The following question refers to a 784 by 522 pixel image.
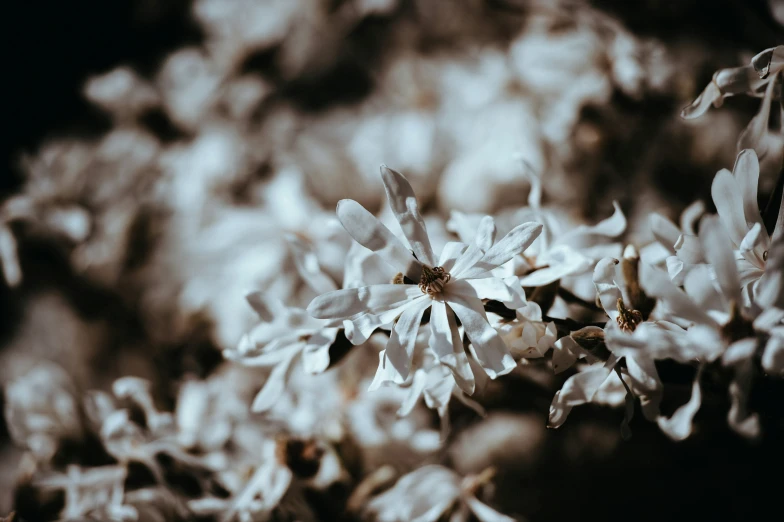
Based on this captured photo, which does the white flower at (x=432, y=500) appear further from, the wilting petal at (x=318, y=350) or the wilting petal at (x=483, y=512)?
the wilting petal at (x=318, y=350)

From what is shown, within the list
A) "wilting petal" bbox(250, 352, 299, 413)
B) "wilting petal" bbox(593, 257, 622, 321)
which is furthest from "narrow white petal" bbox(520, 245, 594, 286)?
"wilting petal" bbox(250, 352, 299, 413)

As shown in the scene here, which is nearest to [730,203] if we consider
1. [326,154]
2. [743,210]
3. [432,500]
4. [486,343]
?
[743,210]

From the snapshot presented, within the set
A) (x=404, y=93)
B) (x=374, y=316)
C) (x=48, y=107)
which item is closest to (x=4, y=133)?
(x=48, y=107)

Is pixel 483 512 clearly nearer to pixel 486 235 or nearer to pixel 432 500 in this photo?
pixel 432 500

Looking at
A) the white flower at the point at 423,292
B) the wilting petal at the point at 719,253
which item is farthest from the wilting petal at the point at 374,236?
the wilting petal at the point at 719,253

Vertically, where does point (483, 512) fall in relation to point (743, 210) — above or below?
below

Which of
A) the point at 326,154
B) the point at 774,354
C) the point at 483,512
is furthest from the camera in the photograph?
the point at 326,154

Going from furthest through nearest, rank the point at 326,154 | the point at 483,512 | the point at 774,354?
the point at 326,154
the point at 483,512
the point at 774,354

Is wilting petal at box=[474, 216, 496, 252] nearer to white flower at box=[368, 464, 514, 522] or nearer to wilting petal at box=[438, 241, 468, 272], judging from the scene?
wilting petal at box=[438, 241, 468, 272]
